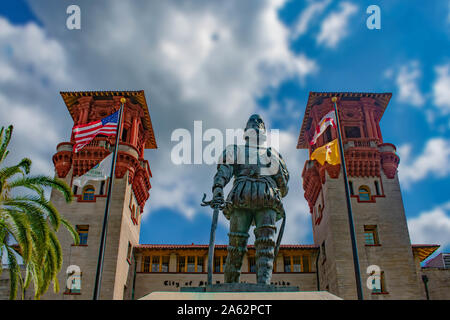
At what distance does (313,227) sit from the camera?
131ft

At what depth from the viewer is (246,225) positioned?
855 centimetres

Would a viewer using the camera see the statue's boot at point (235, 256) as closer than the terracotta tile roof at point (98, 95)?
Yes

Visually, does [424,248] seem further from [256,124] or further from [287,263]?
[256,124]

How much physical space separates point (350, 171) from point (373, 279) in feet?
27.0

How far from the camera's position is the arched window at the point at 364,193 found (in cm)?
3325

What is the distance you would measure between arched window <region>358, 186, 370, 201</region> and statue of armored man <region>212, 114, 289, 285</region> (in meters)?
25.7

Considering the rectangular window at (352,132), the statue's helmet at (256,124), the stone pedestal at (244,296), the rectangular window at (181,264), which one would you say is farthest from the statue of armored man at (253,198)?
the rectangular window at (352,132)

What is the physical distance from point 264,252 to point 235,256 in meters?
0.56

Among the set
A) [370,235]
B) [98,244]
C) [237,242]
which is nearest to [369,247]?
[370,235]

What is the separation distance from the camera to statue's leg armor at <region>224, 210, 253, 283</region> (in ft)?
27.1

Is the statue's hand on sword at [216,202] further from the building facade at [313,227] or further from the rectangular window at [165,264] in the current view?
the rectangular window at [165,264]

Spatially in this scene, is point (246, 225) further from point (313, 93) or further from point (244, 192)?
point (313, 93)
